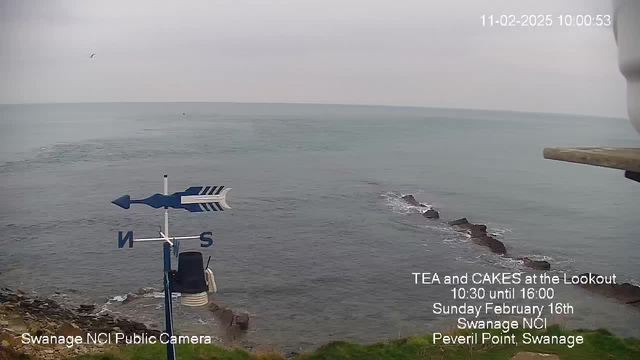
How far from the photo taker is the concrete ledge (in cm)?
187

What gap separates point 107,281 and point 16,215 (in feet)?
42.0

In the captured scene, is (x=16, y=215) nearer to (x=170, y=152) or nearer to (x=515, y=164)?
(x=170, y=152)

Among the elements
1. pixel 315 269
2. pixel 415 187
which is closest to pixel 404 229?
pixel 315 269

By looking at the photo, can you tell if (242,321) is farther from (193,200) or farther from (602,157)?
(602,157)

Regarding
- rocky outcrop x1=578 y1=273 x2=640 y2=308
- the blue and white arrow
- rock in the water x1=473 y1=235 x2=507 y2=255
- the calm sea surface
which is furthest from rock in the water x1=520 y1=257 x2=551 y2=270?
the blue and white arrow

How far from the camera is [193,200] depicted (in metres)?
4.15

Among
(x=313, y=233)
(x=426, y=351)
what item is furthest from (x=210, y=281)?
(x=313, y=233)

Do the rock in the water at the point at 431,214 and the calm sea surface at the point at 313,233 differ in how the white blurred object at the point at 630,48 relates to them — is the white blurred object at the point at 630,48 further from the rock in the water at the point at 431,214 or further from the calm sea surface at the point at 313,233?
the rock in the water at the point at 431,214

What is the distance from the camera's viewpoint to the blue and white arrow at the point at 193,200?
412 centimetres

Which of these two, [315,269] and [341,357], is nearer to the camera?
[341,357]

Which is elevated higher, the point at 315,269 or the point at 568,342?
the point at 568,342

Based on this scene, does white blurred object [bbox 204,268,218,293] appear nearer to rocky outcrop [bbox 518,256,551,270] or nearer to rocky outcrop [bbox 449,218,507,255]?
rocky outcrop [bbox 518,256,551,270]

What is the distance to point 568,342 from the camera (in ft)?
→ 27.3

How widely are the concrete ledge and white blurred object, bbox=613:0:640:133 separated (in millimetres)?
131
